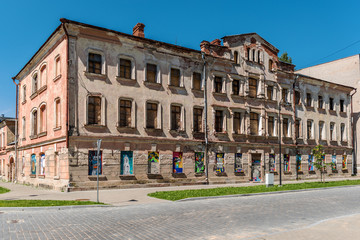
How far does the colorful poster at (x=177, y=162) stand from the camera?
83.7 ft

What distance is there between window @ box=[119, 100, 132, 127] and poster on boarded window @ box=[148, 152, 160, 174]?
110 inches

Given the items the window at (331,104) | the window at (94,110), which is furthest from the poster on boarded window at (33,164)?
the window at (331,104)

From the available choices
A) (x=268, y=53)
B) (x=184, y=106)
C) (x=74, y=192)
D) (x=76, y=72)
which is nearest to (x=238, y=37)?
(x=268, y=53)

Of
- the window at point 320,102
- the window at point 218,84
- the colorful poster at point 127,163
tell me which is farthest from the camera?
the window at point 320,102

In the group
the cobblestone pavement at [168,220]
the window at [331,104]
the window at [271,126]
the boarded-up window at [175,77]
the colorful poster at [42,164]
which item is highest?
the boarded-up window at [175,77]

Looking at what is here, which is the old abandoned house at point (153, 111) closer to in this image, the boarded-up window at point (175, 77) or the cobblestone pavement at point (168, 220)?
the boarded-up window at point (175, 77)

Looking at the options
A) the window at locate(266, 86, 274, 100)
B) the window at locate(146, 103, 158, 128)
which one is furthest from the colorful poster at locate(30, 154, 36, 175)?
the window at locate(266, 86, 274, 100)

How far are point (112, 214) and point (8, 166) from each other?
28.5 m

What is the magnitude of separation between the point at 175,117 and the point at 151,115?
2208 mm

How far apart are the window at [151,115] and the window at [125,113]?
146 cm

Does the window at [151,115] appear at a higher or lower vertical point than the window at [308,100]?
lower

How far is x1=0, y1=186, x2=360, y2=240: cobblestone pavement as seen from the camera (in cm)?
838

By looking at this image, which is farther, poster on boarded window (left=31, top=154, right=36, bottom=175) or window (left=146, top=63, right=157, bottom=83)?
poster on boarded window (left=31, top=154, right=36, bottom=175)

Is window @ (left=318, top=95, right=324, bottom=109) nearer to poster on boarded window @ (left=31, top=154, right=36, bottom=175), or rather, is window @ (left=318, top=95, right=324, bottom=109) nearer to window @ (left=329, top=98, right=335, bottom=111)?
window @ (left=329, top=98, right=335, bottom=111)
